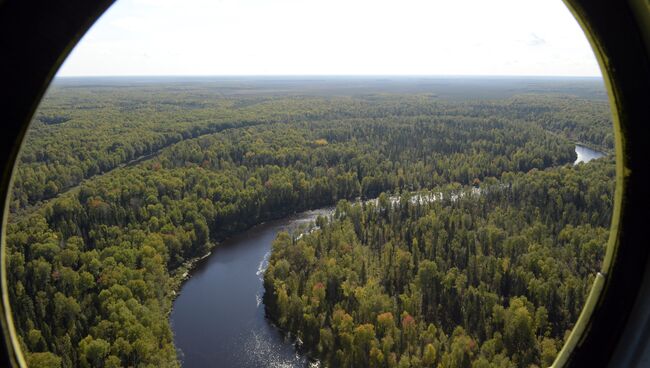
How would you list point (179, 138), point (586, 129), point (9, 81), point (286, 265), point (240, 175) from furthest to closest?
point (586, 129) → point (179, 138) → point (240, 175) → point (286, 265) → point (9, 81)

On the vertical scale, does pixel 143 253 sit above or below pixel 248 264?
above

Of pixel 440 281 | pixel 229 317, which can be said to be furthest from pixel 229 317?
pixel 440 281

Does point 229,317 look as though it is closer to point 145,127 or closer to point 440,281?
point 440,281

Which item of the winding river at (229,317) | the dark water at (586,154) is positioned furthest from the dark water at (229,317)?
the dark water at (586,154)

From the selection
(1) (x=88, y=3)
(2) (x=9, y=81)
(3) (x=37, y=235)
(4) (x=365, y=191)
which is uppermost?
(1) (x=88, y=3)

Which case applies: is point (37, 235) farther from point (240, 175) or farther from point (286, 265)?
point (240, 175)

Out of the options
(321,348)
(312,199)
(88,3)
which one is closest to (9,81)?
(88,3)

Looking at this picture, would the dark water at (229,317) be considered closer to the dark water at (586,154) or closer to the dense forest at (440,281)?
the dense forest at (440,281)
